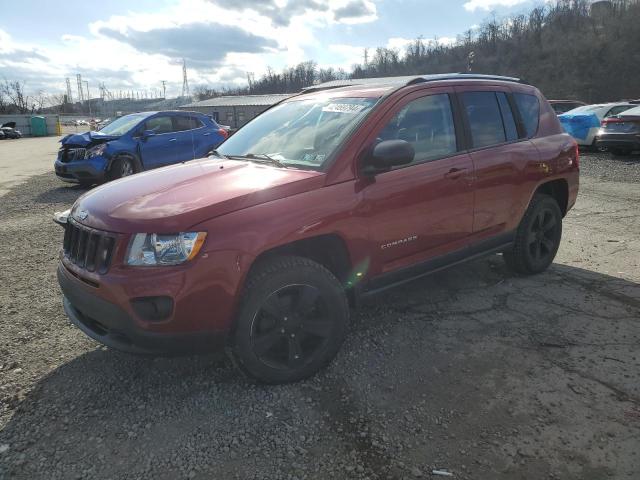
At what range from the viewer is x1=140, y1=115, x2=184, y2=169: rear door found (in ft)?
33.8

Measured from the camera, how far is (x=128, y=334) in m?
2.58

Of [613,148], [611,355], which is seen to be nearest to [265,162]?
[611,355]

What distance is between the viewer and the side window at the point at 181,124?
11.0m

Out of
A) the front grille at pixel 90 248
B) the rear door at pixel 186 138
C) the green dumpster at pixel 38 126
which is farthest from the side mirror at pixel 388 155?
the green dumpster at pixel 38 126

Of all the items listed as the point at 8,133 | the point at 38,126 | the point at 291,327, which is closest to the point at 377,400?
the point at 291,327

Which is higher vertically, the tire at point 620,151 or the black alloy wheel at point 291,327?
the tire at point 620,151

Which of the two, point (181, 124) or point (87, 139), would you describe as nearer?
point (87, 139)

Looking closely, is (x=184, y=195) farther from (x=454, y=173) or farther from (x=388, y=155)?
(x=454, y=173)

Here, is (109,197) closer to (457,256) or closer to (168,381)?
(168,381)

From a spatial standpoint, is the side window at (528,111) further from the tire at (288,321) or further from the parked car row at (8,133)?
the parked car row at (8,133)

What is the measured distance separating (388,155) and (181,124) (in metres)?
9.05

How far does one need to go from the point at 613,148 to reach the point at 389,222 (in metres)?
13.3

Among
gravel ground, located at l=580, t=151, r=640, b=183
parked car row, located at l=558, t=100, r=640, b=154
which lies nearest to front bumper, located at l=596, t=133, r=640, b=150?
parked car row, located at l=558, t=100, r=640, b=154

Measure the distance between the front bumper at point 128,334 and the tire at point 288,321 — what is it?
196 millimetres
